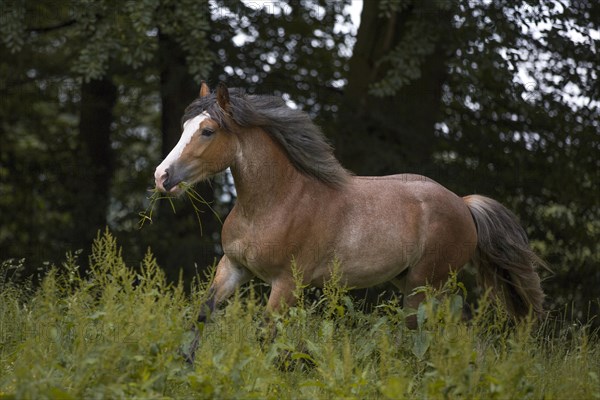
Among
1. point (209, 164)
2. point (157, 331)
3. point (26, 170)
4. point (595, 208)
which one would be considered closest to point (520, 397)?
point (157, 331)

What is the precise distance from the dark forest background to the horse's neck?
11.8 feet

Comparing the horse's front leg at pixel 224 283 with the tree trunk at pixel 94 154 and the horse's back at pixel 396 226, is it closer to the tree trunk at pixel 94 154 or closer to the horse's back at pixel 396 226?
the horse's back at pixel 396 226

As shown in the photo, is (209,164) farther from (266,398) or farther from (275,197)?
(266,398)

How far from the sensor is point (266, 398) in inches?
179

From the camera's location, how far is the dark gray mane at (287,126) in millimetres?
5719

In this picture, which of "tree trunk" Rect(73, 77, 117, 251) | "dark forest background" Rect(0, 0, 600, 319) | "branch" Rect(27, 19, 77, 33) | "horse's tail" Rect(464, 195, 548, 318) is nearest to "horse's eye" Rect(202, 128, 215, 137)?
"horse's tail" Rect(464, 195, 548, 318)

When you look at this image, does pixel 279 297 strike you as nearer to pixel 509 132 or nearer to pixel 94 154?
pixel 509 132

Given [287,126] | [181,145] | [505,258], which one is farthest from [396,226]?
[181,145]

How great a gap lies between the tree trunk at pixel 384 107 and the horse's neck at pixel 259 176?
4.68 metres

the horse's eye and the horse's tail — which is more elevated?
the horse's eye

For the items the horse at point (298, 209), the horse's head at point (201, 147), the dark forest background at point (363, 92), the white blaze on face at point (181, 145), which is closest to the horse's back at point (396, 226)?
the horse at point (298, 209)

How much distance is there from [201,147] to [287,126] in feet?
2.41

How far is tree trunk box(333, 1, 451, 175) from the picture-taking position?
10680 millimetres

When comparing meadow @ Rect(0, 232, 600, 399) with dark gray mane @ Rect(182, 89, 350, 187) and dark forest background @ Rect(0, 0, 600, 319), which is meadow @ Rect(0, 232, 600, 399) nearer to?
dark gray mane @ Rect(182, 89, 350, 187)
